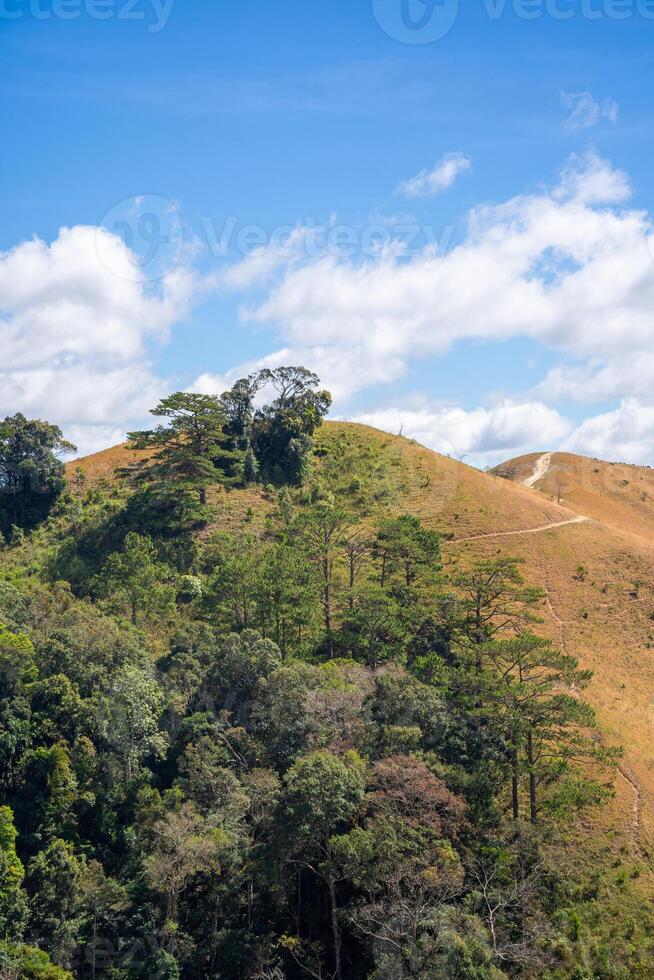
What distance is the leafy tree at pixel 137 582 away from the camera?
4159 cm

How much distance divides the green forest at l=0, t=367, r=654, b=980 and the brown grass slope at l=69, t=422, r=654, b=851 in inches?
112

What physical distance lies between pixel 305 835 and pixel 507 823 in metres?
7.78

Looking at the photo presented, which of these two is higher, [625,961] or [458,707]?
[458,707]

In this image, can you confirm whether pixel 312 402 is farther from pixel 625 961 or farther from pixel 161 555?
pixel 625 961

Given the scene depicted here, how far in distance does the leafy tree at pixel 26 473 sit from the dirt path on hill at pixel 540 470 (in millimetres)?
55377

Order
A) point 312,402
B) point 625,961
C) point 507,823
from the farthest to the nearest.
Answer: point 312,402 < point 507,823 < point 625,961

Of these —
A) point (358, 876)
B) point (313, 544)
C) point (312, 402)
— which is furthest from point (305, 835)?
point (312, 402)

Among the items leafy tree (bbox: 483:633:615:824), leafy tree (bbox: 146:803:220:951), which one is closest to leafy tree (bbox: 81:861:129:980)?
leafy tree (bbox: 146:803:220:951)

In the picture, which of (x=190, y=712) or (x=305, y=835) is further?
(x=190, y=712)

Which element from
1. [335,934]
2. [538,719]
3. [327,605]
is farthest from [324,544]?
[335,934]

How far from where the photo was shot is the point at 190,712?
106ft

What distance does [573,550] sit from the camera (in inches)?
2168

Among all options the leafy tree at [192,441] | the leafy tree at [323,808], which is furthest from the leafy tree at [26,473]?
the leafy tree at [323,808]

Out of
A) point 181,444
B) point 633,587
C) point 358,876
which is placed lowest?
point 358,876
